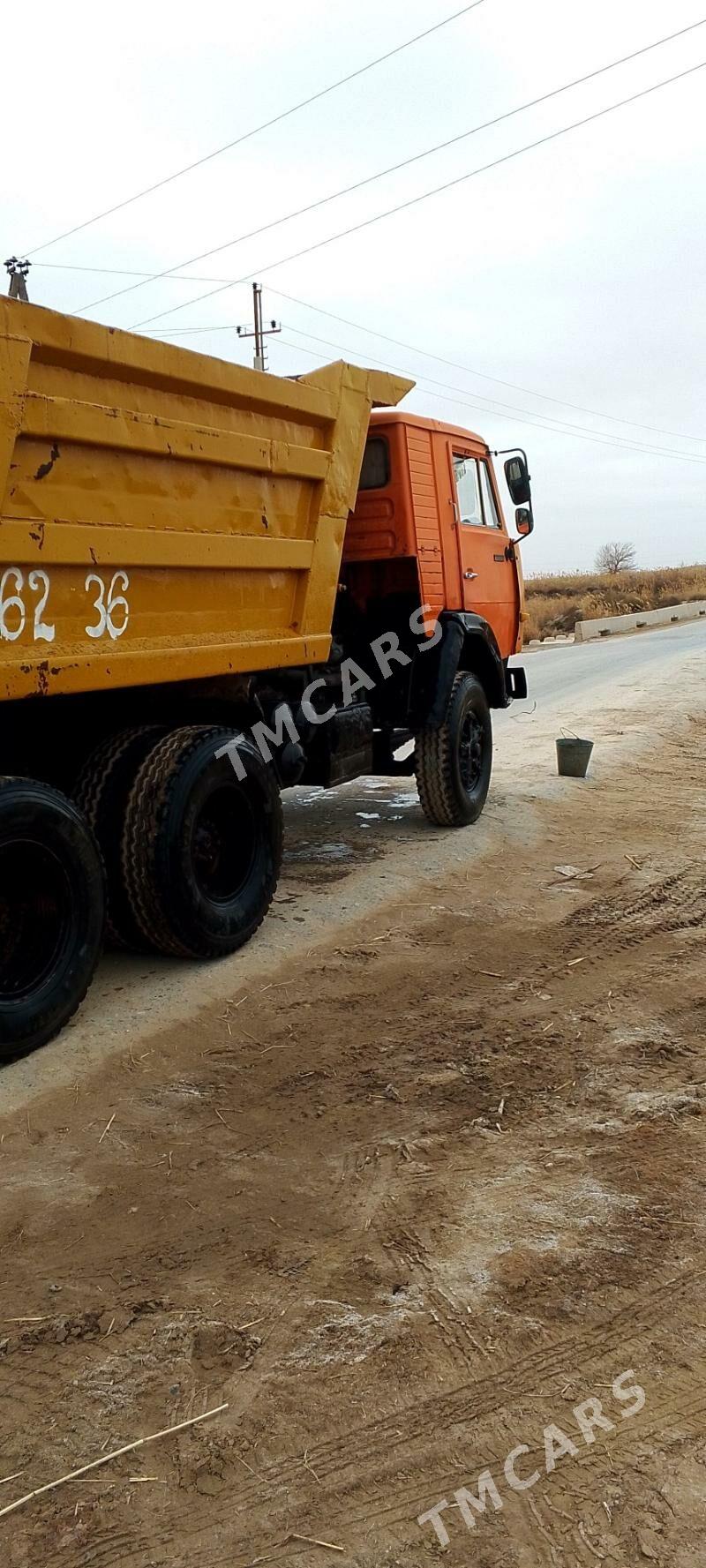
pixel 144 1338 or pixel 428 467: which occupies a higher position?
Answer: pixel 428 467

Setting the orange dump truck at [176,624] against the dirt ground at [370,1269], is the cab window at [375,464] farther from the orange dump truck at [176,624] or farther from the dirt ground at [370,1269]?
the dirt ground at [370,1269]

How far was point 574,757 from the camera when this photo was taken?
30.5 ft

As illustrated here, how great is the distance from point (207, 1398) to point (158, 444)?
3524 mm

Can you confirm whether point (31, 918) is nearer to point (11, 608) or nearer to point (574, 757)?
point (11, 608)

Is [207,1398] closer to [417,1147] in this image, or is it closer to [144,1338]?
[144,1338]

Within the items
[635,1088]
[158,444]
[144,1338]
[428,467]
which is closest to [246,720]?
[158,444]

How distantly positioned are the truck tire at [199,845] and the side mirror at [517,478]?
376 centimetres

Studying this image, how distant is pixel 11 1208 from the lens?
3088 millimetres

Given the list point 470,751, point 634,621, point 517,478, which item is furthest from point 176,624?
point 634,621

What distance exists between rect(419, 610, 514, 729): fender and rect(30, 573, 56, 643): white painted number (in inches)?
142

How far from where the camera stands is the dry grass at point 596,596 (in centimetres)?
3775
